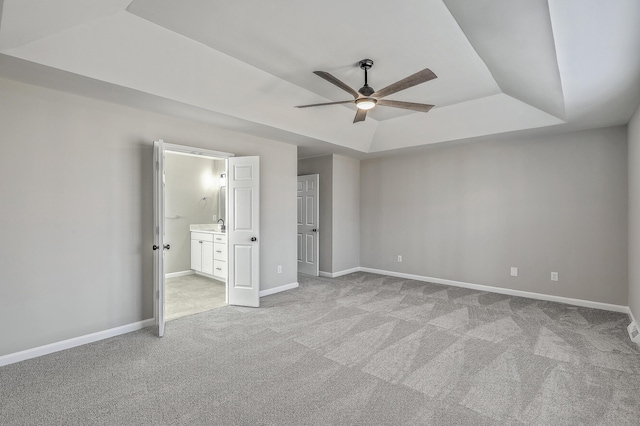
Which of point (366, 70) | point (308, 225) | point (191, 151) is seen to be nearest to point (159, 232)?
point (191, 151)

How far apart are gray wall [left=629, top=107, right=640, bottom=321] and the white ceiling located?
28 cm

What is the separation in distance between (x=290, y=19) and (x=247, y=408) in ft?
9.73

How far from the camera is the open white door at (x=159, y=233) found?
339cm

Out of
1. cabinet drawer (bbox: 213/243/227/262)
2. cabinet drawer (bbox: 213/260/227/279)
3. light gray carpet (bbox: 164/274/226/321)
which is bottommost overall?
light gray carpet (bbox: 164/274/226/321)

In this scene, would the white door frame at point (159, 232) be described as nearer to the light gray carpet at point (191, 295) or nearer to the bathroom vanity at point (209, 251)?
the light gray carpet at point (191, 295)

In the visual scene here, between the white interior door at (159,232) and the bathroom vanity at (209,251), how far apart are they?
6.55 ft

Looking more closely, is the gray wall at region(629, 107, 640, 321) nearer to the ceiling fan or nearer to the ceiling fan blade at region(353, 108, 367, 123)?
the ceiling fan

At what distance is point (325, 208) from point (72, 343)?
14.5 feet

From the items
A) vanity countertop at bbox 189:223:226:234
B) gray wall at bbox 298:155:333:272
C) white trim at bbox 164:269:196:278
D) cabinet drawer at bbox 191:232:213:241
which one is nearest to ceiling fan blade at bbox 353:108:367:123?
gray wall at bbox 298:155:333:272

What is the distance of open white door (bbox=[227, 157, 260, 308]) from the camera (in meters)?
4.44

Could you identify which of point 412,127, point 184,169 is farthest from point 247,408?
point 184,169

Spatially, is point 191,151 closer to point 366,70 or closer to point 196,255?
point 366,70

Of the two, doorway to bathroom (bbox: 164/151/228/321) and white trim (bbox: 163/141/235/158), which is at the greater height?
white trim (bbox: 163/141/235/158)

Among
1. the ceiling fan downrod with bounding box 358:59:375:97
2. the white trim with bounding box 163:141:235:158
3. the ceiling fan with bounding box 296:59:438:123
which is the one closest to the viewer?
the ceiling fan with bounding box 296:59:438:123
